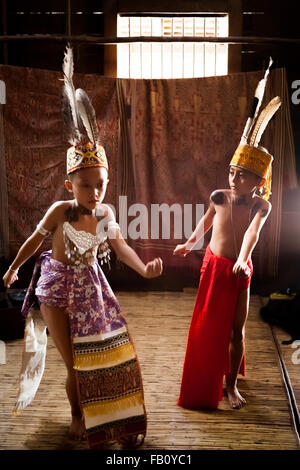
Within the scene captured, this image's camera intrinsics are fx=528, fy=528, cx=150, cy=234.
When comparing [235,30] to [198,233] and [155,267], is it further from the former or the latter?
[155,267]

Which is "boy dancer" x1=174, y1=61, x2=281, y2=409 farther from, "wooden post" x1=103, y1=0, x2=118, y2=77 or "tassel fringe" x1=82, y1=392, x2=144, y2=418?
"wooden post" x1=103, y1=0, x2=118, y2=77

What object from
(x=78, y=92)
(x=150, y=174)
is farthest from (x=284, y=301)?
(x=78, y=92)

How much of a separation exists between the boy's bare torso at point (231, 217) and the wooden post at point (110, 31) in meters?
3.58

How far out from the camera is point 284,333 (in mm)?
5777

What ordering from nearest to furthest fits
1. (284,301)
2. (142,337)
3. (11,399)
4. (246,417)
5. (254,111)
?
(254,111) → (246,417) → (11,399) → (142,337) → (284,301)

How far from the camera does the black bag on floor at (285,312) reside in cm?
573

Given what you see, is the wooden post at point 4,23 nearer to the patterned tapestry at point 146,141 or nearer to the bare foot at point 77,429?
the patterned tapestry at point 146,141

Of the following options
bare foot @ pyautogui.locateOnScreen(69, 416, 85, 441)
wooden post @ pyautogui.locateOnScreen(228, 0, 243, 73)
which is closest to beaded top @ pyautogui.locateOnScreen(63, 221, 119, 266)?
bare foot @ pyautogui.locateOnScreen(69, 416, 85, 441)

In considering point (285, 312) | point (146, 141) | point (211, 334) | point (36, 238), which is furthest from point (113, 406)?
point (146, 141)

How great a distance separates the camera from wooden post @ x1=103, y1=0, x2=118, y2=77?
22.1 ft

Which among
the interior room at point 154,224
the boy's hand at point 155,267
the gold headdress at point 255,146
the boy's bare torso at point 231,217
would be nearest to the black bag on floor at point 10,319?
the interior room at point 154,224

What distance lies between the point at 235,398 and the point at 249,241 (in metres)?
1.31
